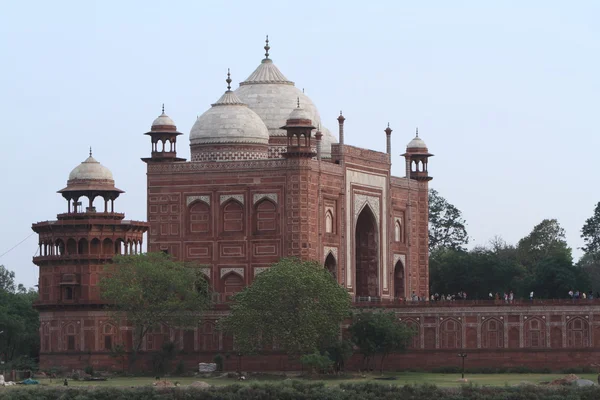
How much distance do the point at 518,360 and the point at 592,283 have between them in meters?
27.7

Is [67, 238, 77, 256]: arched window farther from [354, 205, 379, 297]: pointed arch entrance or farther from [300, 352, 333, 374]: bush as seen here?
[354, 205, 379, 297]: pointed arch entrance

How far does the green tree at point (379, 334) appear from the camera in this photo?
84812 millimetres

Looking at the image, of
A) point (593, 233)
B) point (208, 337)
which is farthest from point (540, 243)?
point (208, 337)

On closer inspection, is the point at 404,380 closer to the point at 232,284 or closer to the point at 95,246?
the point at 232,284

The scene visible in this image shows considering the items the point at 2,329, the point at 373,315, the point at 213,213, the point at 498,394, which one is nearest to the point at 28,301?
the point at 2,329

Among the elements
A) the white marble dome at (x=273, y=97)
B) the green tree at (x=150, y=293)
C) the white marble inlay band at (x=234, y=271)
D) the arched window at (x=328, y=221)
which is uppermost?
the white marble dome at (x=273, y=97)

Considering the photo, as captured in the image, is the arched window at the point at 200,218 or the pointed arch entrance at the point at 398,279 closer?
the arched window at the point at 200,218

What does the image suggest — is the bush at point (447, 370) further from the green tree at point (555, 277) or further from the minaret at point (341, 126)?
the green tree at point (555, 277)

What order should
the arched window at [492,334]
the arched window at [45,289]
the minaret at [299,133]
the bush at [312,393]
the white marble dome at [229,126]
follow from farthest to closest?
the white marble dome at [229,126] → the arched window at [45,289] → the minaret at [299,133] → the arched window at [492,334] → the bush at [312,393]

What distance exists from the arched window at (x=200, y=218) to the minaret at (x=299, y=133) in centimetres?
472

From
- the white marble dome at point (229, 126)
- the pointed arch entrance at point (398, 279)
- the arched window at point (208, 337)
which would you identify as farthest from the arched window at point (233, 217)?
the pointed arch entrance at point (398, 279)

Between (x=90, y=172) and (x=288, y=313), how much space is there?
13166mm

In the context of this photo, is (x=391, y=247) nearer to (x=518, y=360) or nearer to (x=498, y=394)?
(x=518, y=360)

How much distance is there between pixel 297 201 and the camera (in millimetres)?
89062
